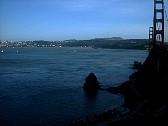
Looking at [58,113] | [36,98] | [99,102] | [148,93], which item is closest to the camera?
[148,93]

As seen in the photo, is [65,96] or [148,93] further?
[65,96]

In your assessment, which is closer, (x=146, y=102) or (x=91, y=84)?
(x=146, y=102)

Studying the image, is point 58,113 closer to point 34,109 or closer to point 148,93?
point 34,109

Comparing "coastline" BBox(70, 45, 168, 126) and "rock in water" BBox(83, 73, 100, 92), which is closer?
"coastline" BBox(70, 45, 168, 126)

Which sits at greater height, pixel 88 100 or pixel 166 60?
pixel 166 60

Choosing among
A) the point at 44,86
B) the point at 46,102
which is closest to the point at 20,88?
the point at 44,86

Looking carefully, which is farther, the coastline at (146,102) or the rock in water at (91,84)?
the rock in water at (91,84)

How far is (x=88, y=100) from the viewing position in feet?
80.7

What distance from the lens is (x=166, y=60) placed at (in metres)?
20.8

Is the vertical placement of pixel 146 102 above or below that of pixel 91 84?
above

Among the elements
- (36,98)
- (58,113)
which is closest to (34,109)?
(58,113)

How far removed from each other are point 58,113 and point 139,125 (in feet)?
28.1

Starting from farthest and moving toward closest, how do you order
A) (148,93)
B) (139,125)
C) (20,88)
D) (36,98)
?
1. (20,88)
2. (36,98)
3. (148,93)
4. (139,125)

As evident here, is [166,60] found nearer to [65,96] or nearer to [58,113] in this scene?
[58,113]
